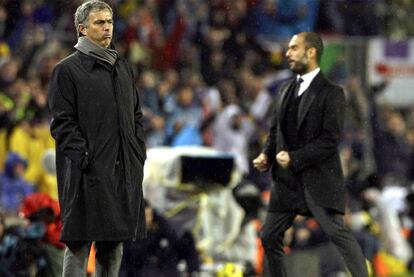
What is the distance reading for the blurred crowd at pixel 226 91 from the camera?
56.5 ft

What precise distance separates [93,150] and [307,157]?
2006mm

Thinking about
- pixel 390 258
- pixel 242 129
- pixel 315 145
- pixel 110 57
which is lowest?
pixel 390 258

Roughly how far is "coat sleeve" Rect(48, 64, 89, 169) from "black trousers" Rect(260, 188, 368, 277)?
2.09 meters

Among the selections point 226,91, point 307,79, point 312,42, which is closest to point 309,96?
point 307,79

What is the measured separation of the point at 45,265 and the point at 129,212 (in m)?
3.01

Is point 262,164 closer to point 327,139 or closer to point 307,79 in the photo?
point 327,139

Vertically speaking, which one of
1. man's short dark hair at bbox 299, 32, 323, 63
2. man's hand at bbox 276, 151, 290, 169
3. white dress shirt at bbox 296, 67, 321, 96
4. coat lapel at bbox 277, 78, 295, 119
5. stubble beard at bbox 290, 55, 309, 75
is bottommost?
man's hand at bbox 276, 151, 290, 169

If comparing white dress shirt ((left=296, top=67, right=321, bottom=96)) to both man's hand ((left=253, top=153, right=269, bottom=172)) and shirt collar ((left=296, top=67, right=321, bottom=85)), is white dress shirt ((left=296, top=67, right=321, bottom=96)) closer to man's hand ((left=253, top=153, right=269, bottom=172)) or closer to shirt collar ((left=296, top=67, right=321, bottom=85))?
shirt collar ((left=296, top=67, right=321, bottom=85))

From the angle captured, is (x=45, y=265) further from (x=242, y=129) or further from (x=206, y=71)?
(x=206, y=71)

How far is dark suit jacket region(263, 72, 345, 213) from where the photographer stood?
10062 millimetres

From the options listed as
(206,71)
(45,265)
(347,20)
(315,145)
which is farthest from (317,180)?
(347,20)

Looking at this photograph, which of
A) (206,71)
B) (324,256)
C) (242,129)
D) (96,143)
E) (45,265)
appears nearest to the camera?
(96,143)

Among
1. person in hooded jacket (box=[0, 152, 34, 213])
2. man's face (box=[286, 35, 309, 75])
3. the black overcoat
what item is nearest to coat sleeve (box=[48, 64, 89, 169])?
the black overcoat

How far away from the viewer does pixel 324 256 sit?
1531 centimetres
